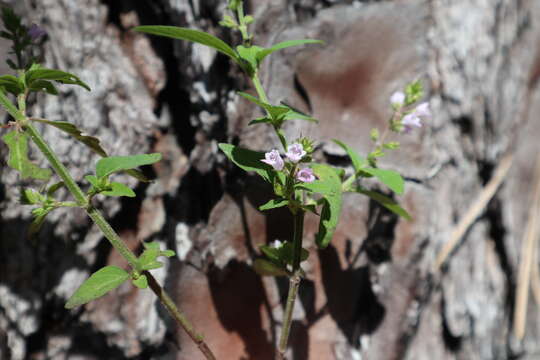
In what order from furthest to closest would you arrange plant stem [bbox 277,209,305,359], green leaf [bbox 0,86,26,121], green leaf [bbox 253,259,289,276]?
1. green leaf [bbox 253,259,289,276]
2. plant stem [bbox 277,209,305,359]
3. green leaf [bbox 0,86,26,121]

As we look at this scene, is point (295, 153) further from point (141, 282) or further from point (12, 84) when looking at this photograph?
point (12, 84)

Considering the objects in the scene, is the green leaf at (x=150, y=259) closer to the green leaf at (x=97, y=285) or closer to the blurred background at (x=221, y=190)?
the green leaf at (x=97, y=285)

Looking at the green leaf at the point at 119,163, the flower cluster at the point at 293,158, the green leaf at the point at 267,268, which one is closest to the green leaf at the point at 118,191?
the green leaf at the point at 119,163

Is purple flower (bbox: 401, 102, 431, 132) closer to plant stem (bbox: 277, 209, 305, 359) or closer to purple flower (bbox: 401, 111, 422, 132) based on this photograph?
purple flower (bbox: 401, 111, 422, 132)

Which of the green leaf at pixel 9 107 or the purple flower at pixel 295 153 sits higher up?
the green leaf at pixel 9 107

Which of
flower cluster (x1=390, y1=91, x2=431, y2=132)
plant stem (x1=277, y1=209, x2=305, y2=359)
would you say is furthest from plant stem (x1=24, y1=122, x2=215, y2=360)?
flower cluster (x1=390, y1=91, x2=431, y2=132)

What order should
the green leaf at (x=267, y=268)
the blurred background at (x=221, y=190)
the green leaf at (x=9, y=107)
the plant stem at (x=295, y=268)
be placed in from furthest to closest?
the blurred background at (x=221, y=190) < the green leaf at (x=267, y=268) < the plant stem at (x=295, y=268) < the green leaf at (x=9, y=107)

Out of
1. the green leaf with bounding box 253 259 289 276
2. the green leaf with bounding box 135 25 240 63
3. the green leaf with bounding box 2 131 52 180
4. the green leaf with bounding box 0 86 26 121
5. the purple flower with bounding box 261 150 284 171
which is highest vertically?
the green leaf with bounding box 135 25 240 63
